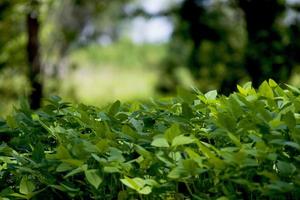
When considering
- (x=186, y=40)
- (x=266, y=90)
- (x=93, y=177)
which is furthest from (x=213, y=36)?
(x=93, y=177)

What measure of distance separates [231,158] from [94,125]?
0.60m

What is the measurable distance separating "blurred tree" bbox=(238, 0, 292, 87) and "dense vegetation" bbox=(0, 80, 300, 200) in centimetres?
775

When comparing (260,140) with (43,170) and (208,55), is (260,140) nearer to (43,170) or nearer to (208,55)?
(43,170)

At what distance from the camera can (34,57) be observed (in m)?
7.67

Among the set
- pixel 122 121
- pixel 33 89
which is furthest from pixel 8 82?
→ pixel 122 121

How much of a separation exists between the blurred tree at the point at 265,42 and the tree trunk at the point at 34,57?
12.9ft

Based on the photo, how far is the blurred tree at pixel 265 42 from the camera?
9766mm

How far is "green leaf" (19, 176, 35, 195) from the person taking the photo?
1821 mm

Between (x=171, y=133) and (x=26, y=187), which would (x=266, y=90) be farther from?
(x=26, y=187)

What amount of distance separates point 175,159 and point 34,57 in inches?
242

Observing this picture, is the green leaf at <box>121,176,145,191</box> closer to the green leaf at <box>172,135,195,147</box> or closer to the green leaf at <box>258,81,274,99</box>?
the green leaf at <box>172,135,195,147</box>

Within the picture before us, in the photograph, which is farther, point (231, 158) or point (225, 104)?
point (225, 104)

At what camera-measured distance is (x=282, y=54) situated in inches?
388

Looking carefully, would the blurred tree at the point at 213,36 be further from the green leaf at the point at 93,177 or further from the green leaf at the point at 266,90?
the green leaf at the point at 93,177
